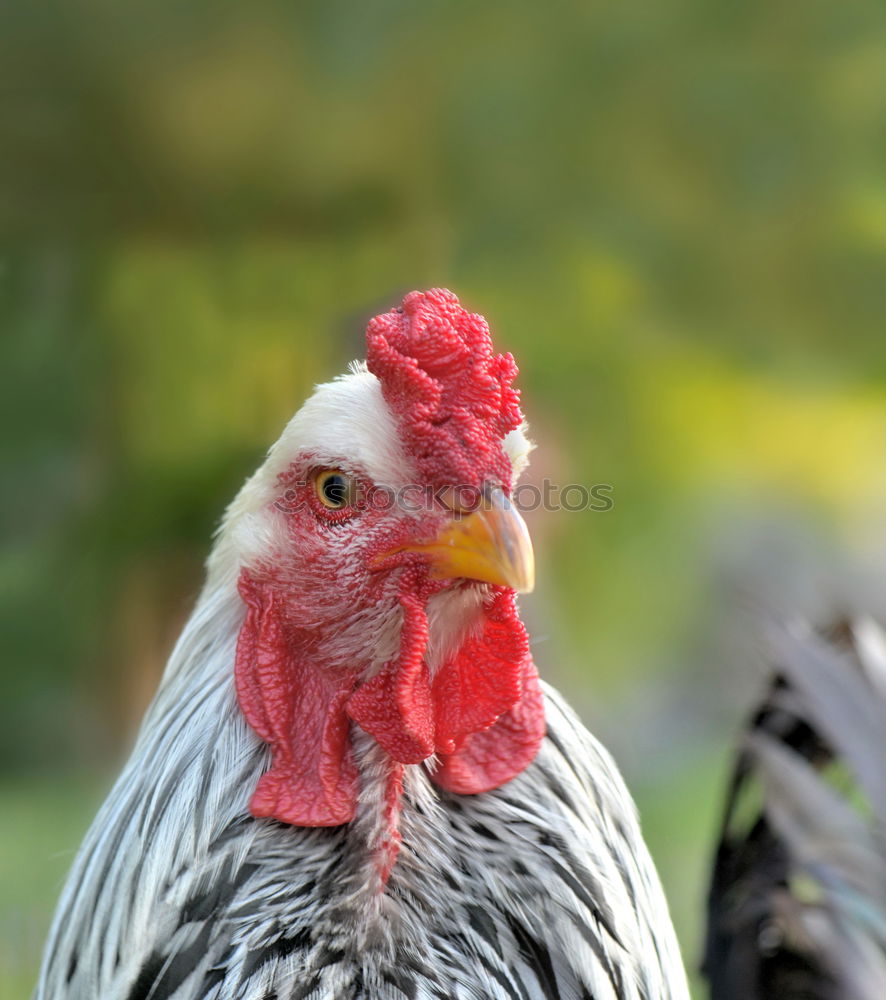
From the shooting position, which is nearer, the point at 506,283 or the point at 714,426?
the point at 506,283

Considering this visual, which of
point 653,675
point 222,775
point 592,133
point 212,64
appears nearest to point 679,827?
point 653,675

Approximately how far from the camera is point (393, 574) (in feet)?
4.66

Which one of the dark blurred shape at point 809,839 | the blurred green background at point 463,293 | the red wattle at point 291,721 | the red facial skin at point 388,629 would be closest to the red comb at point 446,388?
the red facial skin at point 388,629

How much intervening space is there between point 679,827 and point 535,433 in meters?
1.55

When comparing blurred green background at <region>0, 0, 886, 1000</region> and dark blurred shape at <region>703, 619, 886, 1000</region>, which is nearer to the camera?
dark blurred shape at <region>703, 619, 886, 1000</region>

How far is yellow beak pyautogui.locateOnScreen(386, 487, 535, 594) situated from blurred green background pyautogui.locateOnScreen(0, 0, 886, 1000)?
2205mm

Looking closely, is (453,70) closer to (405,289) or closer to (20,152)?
(405,289)

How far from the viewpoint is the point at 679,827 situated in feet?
12.6

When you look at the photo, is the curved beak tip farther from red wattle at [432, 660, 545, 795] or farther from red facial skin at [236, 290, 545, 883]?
red wattle at [432, 660, 545, 795]

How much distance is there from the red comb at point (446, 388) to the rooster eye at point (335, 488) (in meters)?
0.11

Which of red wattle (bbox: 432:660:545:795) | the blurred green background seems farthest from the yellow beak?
the blurred green background

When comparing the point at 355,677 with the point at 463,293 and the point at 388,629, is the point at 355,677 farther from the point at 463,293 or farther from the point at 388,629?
the point at 463,293

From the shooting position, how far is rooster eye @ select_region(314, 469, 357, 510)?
142cm

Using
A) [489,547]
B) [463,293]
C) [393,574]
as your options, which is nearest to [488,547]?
[489,547]
